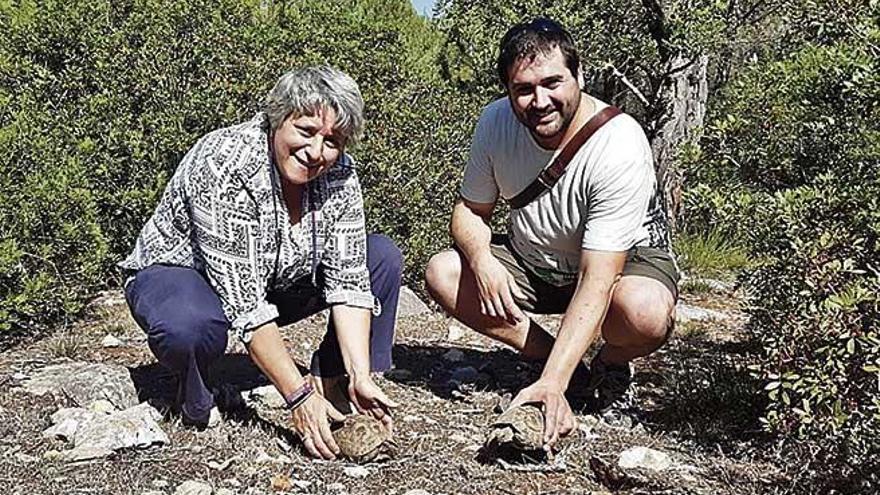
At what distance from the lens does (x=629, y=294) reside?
3.85 meters

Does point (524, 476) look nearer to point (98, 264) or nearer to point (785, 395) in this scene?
point (785, 395)

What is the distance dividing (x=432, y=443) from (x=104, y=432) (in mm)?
1055

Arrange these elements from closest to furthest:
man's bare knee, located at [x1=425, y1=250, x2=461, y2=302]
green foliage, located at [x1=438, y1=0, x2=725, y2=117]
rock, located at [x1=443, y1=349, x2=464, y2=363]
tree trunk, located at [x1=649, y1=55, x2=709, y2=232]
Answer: man's bare knee, located at [x1=425, y1=250, x2=461, y2=302]
rock, located at [x1=443, y1=349, x2=464, y2=363]
green foliage, located at [x1=438, y1=0, x2=725, y2=117]
tree trunk, located at [x1=649, y1=55, x2=709, y2=232]

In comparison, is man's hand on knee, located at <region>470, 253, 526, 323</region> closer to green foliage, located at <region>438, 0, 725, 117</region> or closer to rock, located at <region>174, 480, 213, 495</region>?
rock, located at <region>174, 480, 213, 495</region>

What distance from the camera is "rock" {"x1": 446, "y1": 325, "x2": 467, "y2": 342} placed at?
17.7 feet

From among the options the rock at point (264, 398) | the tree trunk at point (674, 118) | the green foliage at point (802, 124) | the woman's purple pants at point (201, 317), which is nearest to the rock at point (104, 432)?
the woman's purple pants at point (201, 317)

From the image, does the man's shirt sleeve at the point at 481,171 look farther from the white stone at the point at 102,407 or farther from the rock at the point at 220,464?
the white stone at the point at 102,407

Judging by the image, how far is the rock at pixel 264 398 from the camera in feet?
13.6

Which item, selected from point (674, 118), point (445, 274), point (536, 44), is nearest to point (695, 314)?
point (674, 118)

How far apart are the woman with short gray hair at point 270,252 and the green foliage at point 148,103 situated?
1.50 meters

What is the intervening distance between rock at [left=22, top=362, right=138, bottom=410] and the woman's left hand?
3.19 ft

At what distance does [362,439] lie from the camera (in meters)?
3.53

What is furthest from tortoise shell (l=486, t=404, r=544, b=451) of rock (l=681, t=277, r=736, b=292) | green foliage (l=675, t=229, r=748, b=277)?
green foliage (l=675, t=229, r=748, b=277)

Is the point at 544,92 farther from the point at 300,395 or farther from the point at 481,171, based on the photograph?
the point at 300,395
